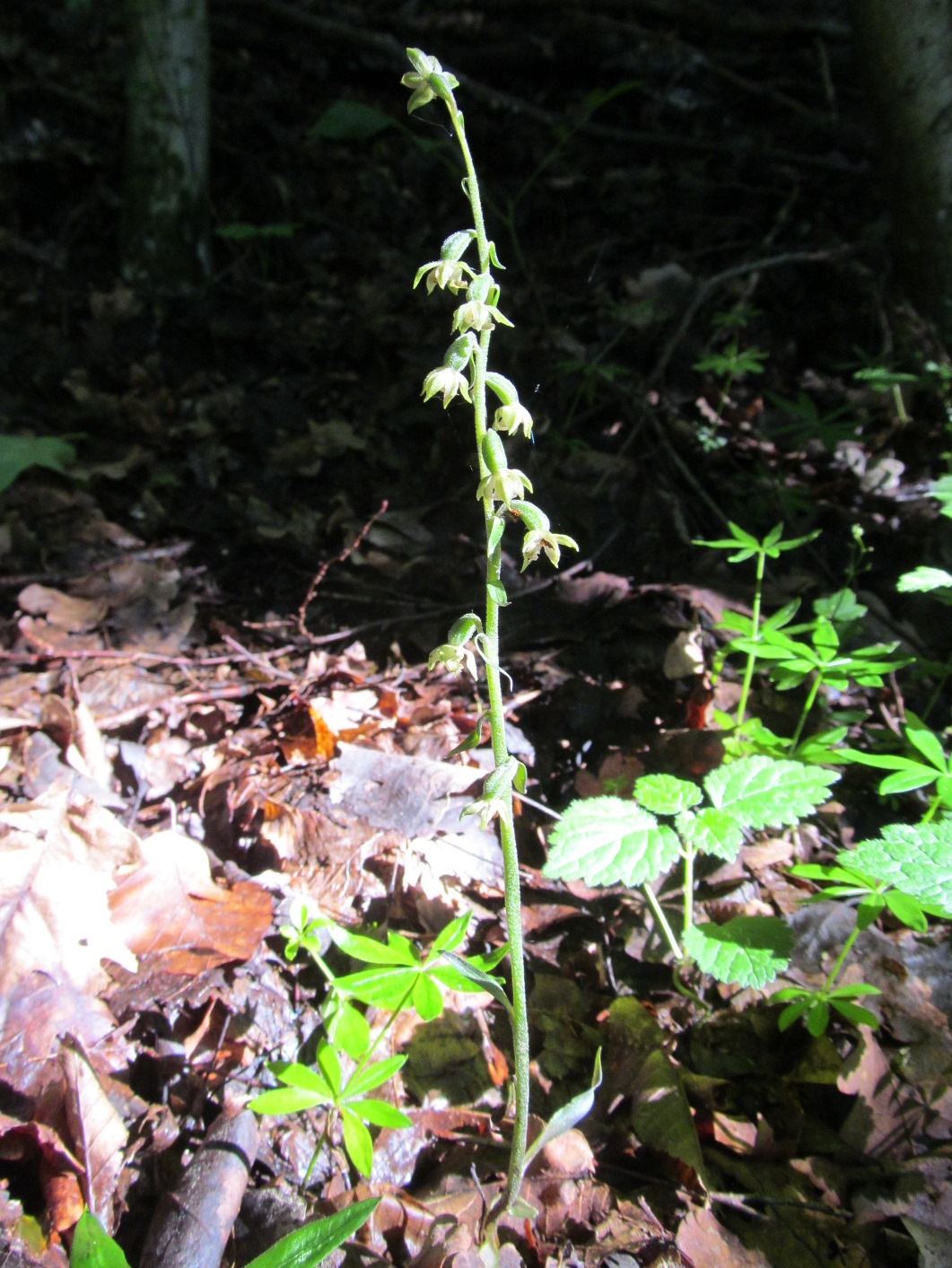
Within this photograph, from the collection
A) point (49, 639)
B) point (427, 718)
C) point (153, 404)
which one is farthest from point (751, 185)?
point (49, 639)

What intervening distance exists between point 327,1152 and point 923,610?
88.3 inches

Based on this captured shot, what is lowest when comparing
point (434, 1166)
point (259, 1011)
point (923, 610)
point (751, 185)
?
point (434, 1166)

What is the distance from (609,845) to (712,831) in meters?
0.19

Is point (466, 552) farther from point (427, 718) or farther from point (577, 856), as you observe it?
point (577, 856)

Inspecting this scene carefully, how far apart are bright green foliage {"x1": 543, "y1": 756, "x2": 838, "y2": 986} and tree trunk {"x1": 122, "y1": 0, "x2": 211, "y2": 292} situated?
3952 mm

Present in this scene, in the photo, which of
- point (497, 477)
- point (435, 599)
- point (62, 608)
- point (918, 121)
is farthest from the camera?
point (918, 121)

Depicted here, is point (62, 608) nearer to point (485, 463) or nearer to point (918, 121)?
point (485, 463)

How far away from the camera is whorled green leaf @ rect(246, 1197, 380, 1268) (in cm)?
113

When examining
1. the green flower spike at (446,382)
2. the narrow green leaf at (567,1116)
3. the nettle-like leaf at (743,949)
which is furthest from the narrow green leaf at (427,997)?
the green flower spike at (446,382)

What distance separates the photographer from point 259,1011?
5.41 feet

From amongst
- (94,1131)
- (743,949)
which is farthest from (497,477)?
(94,1131)

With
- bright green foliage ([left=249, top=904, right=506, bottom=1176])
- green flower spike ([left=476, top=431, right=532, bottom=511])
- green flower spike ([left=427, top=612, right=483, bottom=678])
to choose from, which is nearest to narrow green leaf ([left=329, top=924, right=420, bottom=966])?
bright green foliage ([left=249, top=904, right=506, bottom=1176])

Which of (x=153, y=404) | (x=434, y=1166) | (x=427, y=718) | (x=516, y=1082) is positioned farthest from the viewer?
(x=153, y=404)

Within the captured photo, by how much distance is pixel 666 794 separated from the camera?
1.53 m
